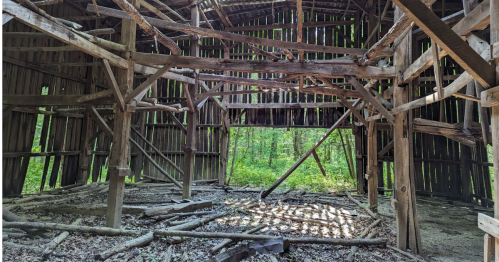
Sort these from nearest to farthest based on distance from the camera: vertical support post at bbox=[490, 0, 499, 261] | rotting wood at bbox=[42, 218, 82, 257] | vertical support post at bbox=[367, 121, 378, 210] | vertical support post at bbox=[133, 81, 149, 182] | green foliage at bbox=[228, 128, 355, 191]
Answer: vertical support post at bbox=[490, 0, 499, 261] < rotting wood at bbox=[42, 218, 82, 257] < vertical support post at bbox=[367, 121, 378, 210] < vertical support post at bbox=[133, 81, 149, 182] < green foliage at bbox=[228, 128, 355, 191]

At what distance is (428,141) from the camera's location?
11.1 meters

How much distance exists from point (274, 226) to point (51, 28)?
5.75 metres

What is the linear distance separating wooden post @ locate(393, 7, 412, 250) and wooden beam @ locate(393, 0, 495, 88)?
8.47ft

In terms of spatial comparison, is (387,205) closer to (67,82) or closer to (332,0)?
(332,0)

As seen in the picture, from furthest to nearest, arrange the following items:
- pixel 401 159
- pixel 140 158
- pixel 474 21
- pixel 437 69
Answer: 1. pixel 140 158
2. pixel 401 159
3. pixel 437 69
4. pixel 474 21

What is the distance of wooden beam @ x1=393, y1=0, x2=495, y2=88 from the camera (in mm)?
2732

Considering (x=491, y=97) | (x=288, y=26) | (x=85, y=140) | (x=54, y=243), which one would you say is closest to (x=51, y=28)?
(x=54, y=243)

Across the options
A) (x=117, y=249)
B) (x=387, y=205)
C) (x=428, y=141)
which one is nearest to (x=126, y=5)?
(x=117, y=249)

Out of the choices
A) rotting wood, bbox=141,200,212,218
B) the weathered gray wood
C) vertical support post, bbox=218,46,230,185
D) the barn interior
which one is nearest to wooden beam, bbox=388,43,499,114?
the barn interior

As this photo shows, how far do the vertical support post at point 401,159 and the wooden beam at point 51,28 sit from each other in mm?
5731

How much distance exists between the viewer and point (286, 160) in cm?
1911

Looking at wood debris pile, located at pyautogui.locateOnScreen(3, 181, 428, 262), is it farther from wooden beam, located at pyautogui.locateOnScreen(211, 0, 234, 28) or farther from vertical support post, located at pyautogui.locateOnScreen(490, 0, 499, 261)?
wooden beam, located at pyautogui.locateOnScreen(211, 0, 234, 28)

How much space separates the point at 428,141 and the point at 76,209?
12416 mm

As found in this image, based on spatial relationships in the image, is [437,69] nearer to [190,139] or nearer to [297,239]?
[297,239]
